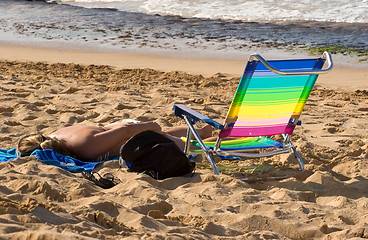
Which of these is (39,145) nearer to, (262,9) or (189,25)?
(189,25)

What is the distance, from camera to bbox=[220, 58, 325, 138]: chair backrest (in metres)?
4.22

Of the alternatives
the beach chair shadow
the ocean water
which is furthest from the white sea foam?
the beach chair shadow

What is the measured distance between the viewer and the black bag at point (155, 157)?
14.2 feet

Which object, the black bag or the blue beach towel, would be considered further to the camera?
the blue beach towel

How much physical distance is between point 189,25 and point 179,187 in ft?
41.4

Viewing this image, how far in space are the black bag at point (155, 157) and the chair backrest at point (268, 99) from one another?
375mm

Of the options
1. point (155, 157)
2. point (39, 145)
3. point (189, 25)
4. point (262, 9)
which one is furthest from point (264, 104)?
point (262, 9)

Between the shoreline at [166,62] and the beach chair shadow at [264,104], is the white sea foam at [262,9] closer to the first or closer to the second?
the shoreline at [166,62]

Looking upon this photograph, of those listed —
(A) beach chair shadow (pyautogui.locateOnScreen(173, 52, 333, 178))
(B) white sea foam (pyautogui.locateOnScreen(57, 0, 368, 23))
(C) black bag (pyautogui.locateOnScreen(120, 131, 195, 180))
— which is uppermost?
(A) beach chair shadow (pyautogui.locateOnScreen(173, 52, 333, 178))

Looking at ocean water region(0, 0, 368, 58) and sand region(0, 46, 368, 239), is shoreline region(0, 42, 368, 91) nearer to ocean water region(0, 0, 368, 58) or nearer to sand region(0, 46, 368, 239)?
ocean water region(0, 0, 368, 58)

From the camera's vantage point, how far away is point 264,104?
14.5 ft

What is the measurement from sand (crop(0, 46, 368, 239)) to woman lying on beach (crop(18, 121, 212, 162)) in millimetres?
182

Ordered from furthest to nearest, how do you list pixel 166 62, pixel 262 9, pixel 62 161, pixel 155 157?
pixel 262 9
pixel 166 62
pixel 62 161
pixel 155 157

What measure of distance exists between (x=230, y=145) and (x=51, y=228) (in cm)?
228
